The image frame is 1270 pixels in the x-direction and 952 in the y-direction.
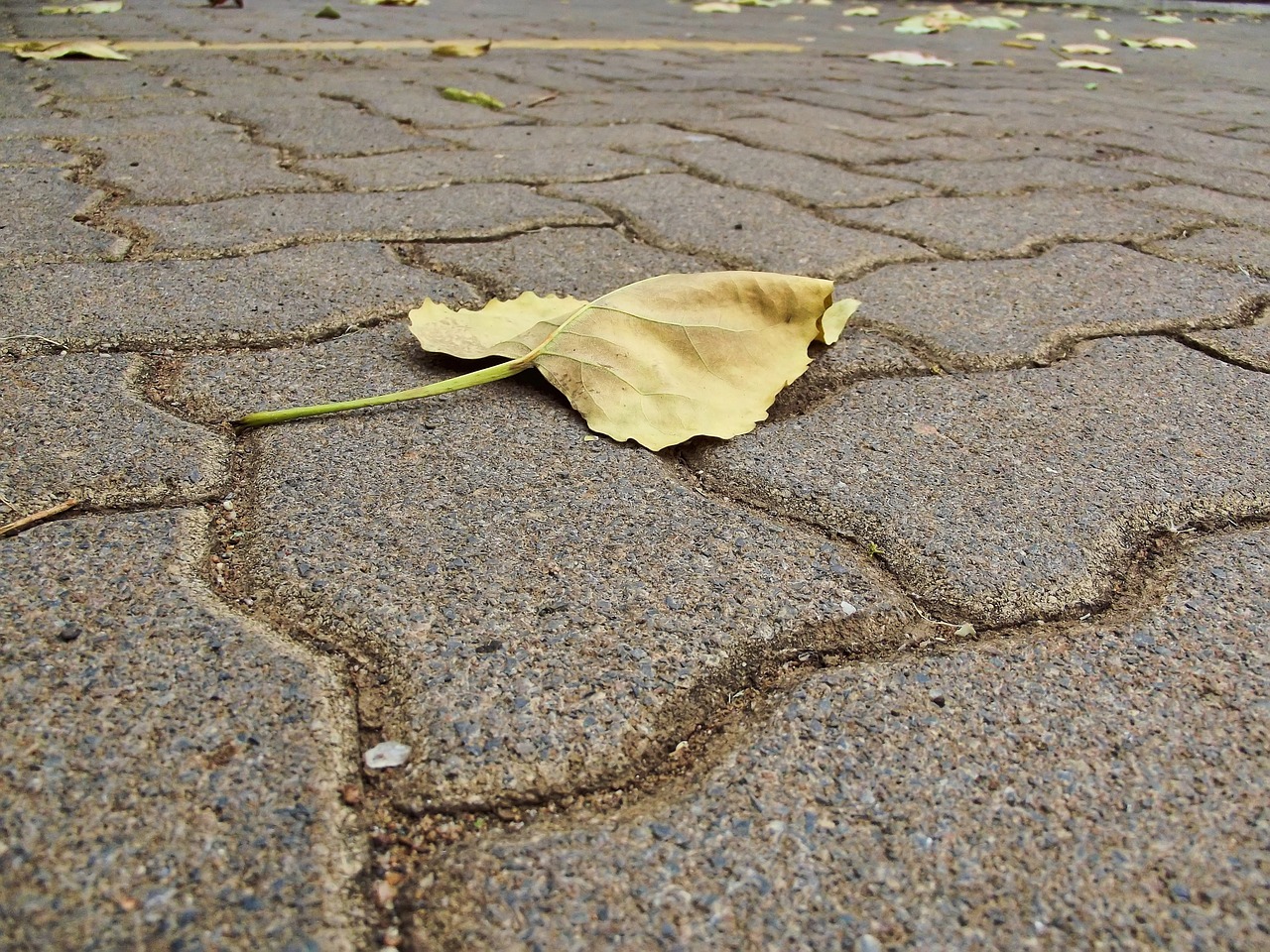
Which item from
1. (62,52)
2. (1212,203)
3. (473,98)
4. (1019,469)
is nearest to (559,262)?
(1019,469)

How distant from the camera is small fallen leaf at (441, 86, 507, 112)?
286cm

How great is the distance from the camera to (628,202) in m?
1.89

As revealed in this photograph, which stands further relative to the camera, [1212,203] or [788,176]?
[788,176]

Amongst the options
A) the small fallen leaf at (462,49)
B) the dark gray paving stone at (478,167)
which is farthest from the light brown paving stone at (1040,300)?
the small fallen leaf at (462,49)

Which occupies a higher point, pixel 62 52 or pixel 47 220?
pixel 62 52

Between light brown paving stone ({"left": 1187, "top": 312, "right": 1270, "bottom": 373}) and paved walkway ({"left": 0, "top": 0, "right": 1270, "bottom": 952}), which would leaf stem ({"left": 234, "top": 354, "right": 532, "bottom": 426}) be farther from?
light brown paving stone ({"left": 1187, "top": 312, "right": 1270, "bottom": 373})

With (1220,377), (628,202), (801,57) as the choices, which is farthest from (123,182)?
→ (801,57)

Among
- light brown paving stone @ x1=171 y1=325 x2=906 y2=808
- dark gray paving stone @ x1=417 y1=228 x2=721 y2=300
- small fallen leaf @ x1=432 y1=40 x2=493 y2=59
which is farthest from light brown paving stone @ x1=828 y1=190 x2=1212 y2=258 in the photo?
small fallen leaf @ x1=432 y1=40 x2=493 y2=59

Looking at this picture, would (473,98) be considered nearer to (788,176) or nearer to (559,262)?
(788,176)

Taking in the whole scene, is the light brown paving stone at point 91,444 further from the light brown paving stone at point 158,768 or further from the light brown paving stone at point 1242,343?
the light brown paving stone at point 1242,343

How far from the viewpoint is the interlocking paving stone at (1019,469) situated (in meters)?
0.88

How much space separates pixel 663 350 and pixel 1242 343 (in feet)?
2.61

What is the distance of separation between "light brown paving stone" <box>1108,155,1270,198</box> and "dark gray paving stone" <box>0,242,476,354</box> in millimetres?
1675

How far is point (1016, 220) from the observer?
187cm
